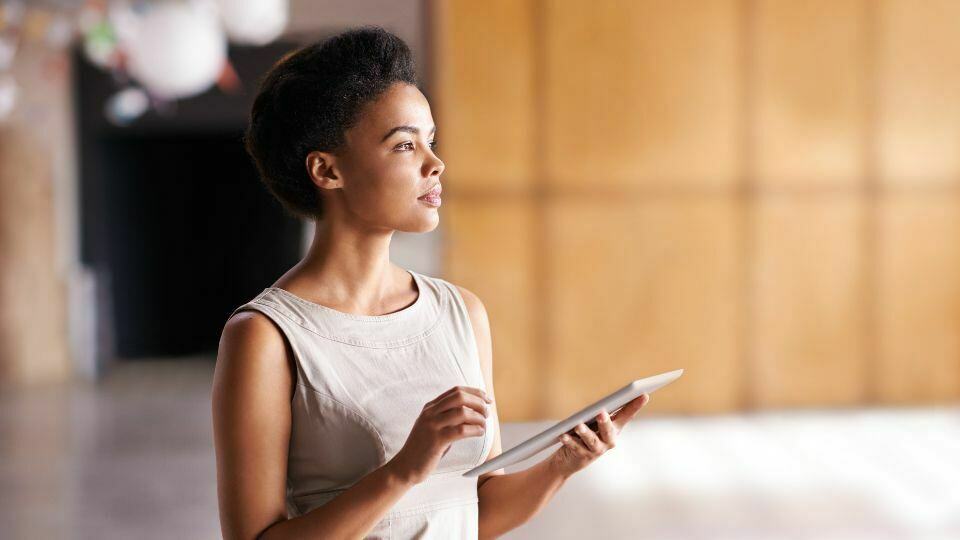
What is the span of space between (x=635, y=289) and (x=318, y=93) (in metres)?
5.14

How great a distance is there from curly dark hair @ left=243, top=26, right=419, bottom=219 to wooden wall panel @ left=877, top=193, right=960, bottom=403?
5.70 metres

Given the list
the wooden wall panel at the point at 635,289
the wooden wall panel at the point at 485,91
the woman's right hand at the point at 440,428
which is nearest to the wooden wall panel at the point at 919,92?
the wooden wall panel at the point at 635,289

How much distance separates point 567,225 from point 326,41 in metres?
4.98

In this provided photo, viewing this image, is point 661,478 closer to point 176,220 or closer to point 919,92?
point 919,92

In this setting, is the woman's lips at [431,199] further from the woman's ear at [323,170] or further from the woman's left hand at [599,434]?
the woman's left hand at [599,434]

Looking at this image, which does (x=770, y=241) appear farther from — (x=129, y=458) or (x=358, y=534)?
(x=358, y=534)

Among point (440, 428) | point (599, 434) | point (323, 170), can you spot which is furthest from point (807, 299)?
point (440, 428)

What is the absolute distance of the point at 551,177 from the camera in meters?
6.29

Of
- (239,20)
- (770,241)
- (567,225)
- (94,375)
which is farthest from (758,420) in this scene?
(94,375)

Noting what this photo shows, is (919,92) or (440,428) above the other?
(919,92)

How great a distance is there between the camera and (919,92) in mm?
6383

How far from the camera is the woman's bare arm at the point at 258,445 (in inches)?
51.2

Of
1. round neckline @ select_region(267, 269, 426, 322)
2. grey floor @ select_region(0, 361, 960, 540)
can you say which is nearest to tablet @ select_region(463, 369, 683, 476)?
round neckline @ select_region(267, 269, 426, 322)

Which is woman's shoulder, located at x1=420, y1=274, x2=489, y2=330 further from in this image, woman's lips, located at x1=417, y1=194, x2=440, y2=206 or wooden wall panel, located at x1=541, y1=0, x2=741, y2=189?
wooden wall panel, located at x1=541, y1=0, x2=741, y2=189
